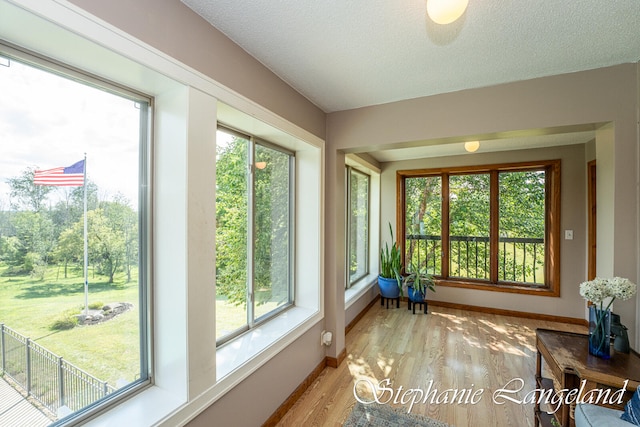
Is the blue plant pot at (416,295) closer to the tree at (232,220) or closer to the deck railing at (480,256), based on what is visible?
the deck railing at (480,256)

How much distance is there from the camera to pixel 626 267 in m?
1.74

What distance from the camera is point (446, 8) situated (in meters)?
1.02

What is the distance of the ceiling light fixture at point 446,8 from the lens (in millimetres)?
1010

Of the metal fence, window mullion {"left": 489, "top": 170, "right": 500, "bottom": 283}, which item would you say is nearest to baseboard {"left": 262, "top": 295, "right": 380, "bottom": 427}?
the metal fence

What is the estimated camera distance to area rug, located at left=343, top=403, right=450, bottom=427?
6.18ft

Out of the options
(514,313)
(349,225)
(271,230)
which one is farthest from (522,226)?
(271,230)

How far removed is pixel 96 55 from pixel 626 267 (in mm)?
3071

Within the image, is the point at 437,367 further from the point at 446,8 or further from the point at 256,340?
the point at 446,8

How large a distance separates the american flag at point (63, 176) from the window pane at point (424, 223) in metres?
4.34

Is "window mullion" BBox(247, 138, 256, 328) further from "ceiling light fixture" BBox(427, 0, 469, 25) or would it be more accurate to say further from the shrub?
"ceiling light fixture" BBox(427, 0, 469, 25)

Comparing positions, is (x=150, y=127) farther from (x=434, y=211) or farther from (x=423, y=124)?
(x=434, y=211)

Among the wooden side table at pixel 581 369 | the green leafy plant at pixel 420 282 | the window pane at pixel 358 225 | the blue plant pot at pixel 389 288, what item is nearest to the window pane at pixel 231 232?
the wooden side table at pixel 581 369

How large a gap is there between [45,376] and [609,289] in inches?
110

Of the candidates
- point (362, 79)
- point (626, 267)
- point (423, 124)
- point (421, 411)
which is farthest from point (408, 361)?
Result: point (362, 79)
